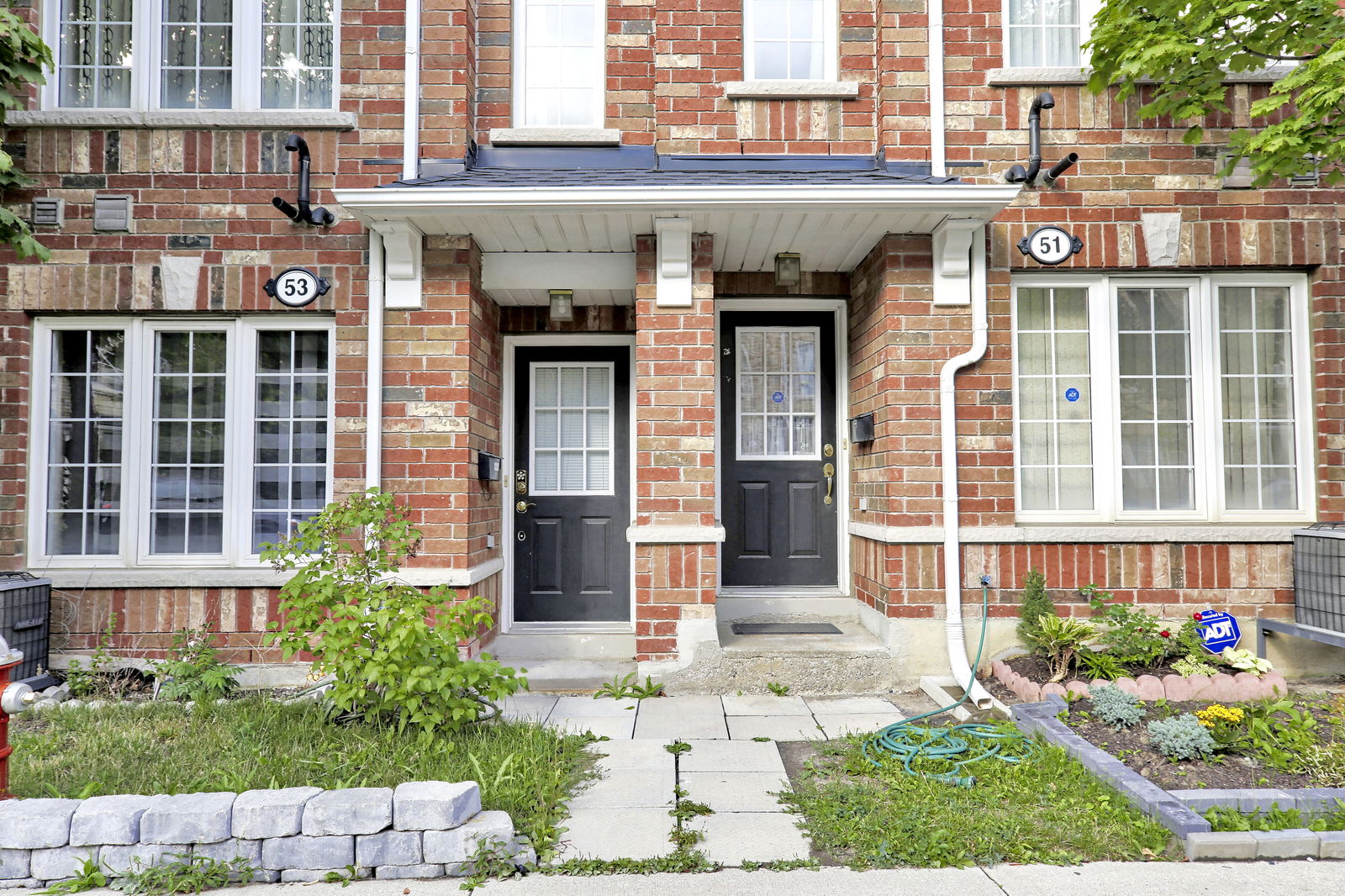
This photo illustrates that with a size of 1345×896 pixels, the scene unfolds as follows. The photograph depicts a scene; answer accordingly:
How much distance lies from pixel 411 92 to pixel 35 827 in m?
4.48

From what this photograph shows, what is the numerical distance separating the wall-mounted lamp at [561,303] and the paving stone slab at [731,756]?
3044mm

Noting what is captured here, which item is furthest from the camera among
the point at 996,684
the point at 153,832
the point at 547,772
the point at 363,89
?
the point at 363,89

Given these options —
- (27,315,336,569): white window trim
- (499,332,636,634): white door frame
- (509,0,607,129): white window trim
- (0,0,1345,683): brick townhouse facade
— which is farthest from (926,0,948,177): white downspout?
(27,315,336,569): white window trim

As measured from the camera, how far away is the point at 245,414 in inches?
213

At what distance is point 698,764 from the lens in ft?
12.7

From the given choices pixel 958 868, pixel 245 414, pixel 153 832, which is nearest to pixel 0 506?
pixel 245 414

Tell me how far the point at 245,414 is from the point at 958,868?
4975mm

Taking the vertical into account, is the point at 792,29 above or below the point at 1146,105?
above

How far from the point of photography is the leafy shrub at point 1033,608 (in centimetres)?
500

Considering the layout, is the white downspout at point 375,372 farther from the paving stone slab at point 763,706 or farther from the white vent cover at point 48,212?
the paving stone slab at point 763,706

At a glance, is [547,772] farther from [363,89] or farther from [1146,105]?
[1146,105]

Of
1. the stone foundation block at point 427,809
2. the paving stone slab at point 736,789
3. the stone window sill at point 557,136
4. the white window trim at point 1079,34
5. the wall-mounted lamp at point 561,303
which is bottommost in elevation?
the paving stone slab at point 736,789

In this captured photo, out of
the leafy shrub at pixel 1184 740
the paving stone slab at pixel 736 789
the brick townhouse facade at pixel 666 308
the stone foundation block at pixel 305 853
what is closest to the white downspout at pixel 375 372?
the brick townhouse facade at pixel 666 308

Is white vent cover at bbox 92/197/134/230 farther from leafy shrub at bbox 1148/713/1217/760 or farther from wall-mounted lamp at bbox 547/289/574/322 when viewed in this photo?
leafy shrub at bbox 1148/713/1217/760
